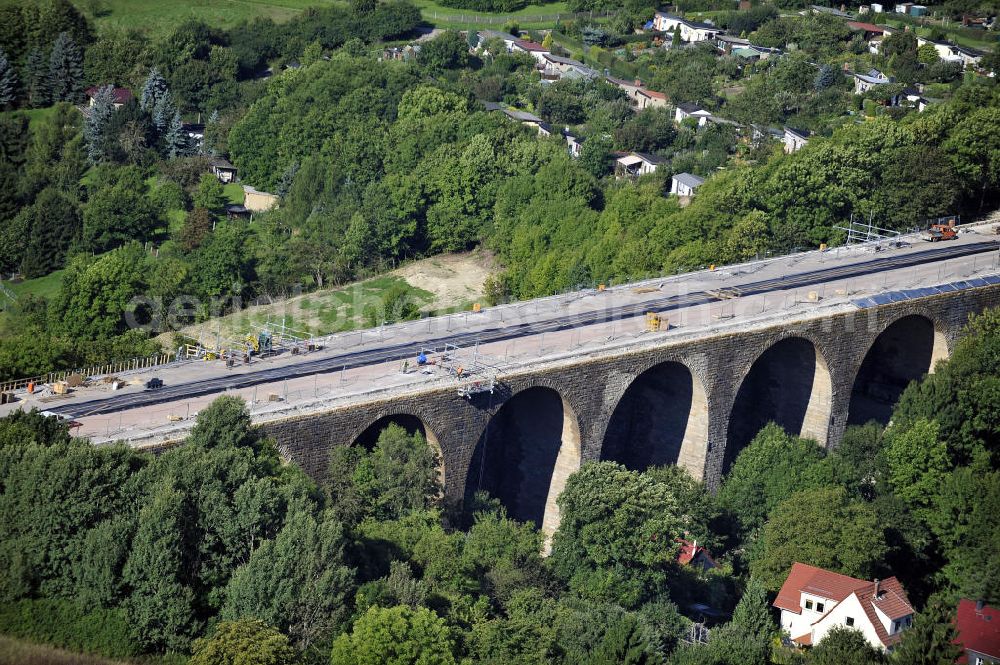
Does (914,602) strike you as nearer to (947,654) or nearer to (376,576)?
(947,654)

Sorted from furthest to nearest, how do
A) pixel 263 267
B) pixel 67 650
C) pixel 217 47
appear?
pixel 217 47
pixel 263 267
pixel 67 650

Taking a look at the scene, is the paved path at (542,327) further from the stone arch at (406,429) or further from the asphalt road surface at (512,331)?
the stone arch at (406,429)

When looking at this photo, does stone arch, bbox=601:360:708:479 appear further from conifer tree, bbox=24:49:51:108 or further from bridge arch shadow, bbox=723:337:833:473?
conifer tree, bbox=24:49:51:108

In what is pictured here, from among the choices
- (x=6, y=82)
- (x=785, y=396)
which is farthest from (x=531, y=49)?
(x=785, y=396)

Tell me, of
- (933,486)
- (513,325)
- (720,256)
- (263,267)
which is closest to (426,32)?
(263,267)

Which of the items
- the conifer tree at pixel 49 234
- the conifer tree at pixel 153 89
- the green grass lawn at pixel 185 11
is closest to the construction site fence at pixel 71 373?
the conifer tree at pixel 49 234

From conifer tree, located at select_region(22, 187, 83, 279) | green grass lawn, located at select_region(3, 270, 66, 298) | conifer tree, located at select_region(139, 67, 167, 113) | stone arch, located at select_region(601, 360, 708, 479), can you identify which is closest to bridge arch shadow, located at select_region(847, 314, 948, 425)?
stone arch, located at select_region(601, 360, 708, 479)
